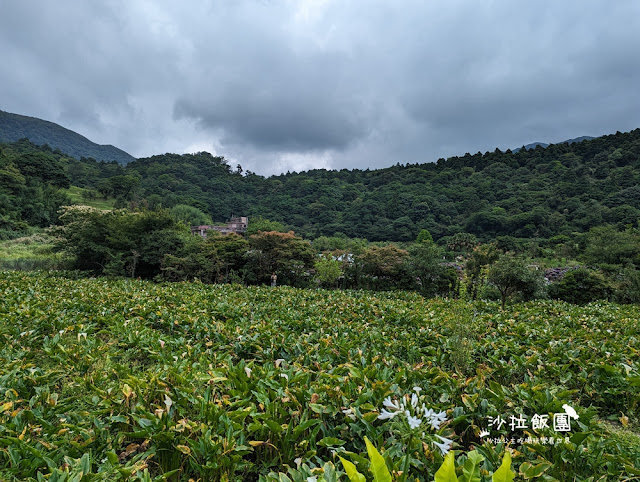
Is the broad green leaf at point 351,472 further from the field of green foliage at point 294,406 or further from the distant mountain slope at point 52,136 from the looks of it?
the distant mountain slope at point 52,136

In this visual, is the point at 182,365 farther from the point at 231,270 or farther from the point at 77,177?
the point at 77,177

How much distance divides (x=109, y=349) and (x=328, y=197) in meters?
53.9

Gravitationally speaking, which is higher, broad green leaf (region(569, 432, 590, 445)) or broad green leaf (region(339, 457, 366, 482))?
broad green leaf (region(339, 457, 366, 482))

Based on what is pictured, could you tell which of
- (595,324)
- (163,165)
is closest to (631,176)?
(595,324)

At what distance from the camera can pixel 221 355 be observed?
314 cm

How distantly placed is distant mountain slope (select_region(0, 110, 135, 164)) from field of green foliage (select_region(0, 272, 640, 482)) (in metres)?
149

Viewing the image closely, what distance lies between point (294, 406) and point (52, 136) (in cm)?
18426

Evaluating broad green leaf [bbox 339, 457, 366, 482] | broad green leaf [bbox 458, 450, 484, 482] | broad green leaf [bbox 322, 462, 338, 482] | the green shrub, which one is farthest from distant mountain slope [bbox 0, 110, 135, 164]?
broad green leaf [bbox 458, 450, 484, 482]

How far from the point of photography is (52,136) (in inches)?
5433

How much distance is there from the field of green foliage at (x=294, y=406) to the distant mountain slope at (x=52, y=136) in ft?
490

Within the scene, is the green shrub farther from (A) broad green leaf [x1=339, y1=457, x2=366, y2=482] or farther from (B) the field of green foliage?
(A) broad green leaf [x1=339, y1=457, x2=366, y2=482]

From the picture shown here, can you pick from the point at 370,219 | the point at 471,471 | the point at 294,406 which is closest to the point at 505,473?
the point at 471,471

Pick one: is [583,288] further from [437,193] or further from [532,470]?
[437,193]

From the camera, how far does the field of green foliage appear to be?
164 cm
